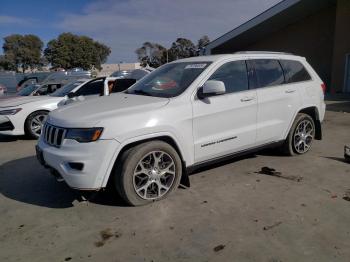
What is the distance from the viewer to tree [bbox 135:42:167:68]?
2200 inches

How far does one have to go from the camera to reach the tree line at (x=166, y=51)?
179ft

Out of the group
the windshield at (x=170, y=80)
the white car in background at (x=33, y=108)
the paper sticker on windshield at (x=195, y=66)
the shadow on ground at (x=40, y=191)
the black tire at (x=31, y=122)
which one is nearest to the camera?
the shadow on ground at (x=40, y=191)

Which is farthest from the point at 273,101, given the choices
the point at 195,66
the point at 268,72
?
the point at 195,66

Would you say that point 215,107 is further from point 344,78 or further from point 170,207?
point 344,78

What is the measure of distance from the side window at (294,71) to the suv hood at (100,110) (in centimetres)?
228

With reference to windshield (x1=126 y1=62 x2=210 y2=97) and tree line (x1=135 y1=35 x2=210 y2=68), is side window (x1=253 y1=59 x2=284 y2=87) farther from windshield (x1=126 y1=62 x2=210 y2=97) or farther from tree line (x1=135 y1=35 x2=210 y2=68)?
tree line (x1=135 y1=35 x2=210 y2=68)

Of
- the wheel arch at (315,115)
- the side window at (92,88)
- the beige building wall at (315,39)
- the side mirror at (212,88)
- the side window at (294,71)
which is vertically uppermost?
the beige building wall at (315,39)

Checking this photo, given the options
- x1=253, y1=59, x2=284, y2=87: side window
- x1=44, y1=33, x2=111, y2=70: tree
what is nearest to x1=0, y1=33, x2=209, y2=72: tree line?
x1=44, y1=33, x2=111, y2=70: tree

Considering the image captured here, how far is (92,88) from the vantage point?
910 cm

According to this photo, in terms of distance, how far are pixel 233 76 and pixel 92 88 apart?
5.41 metres

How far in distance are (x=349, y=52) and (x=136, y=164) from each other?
16996 millimetres

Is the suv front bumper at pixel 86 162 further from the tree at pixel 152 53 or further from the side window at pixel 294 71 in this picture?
the tree at pixel 152 53

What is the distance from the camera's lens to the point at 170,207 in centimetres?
389

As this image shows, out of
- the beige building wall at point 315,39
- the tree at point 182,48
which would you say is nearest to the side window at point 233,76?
the beige building wall at point 315,39
